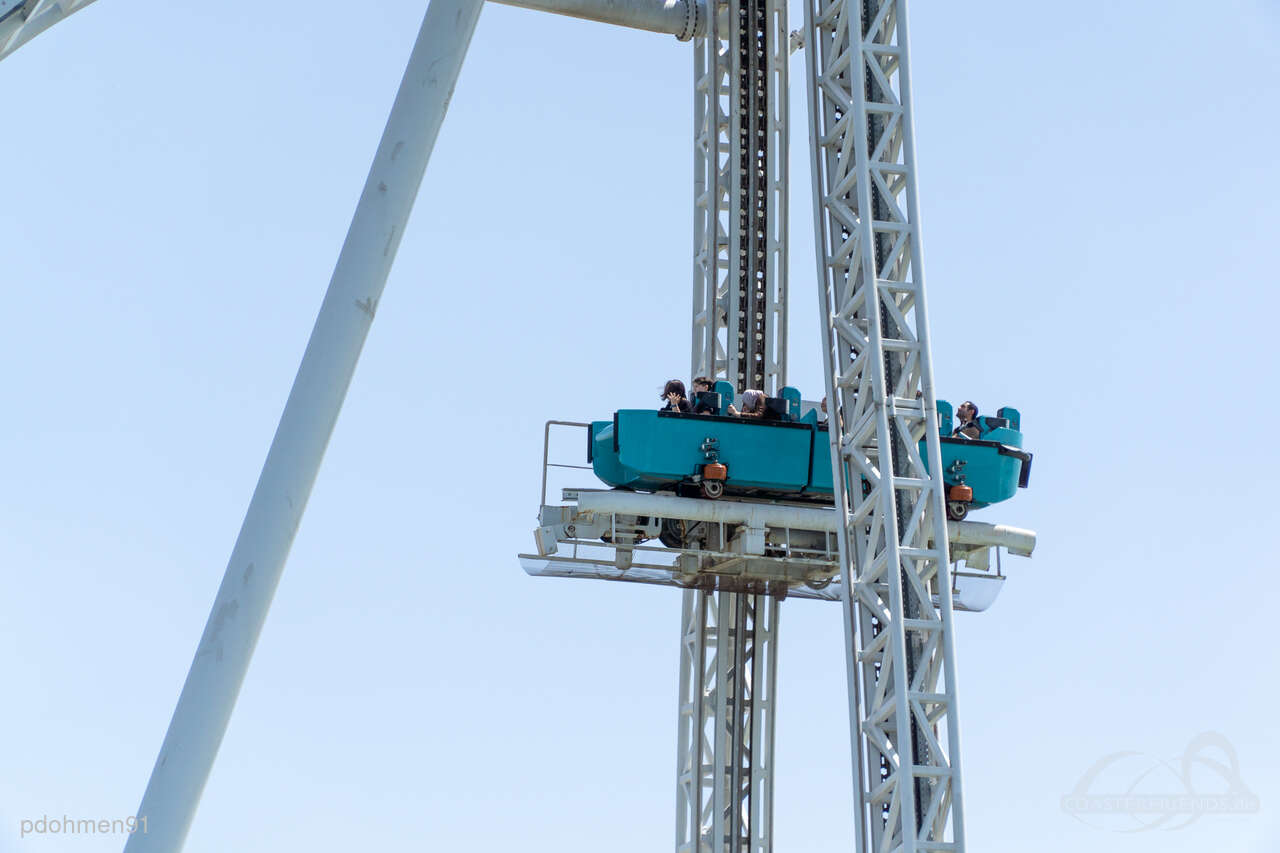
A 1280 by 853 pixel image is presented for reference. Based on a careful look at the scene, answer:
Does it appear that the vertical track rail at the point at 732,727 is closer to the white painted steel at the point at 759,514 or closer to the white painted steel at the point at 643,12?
the white painted steel at the point at 759,514

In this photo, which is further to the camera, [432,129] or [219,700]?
[432,129]

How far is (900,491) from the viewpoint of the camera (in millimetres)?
15648

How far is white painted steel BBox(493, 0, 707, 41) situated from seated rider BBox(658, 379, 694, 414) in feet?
21.7

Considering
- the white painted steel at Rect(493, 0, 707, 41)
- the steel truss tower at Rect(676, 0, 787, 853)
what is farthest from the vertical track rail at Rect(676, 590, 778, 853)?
the white painted steel at Rect(493, 0, 707, 41)

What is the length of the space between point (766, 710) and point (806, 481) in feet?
13.0

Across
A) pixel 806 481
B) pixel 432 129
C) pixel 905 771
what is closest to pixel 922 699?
pixel 905 771

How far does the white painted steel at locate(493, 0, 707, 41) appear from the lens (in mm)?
21672

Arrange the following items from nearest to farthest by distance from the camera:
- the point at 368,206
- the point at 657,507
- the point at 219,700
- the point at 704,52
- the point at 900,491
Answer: the point at 219,700
the point at 368,206
the point at 900,491
the point at 657,507
the point at 704,52

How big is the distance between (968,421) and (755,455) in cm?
280

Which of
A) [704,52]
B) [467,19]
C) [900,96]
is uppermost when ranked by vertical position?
[704,52]

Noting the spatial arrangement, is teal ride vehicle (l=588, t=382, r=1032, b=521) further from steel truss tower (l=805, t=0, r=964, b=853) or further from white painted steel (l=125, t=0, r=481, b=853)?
white painted steel (l=125, t=0, r=481, b=853)

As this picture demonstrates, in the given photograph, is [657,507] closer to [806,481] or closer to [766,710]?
[806,481]

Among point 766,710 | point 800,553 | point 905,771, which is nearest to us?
point 905,771

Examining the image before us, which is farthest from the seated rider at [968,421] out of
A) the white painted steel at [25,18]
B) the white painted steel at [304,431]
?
the white painted steel at [25,18]
